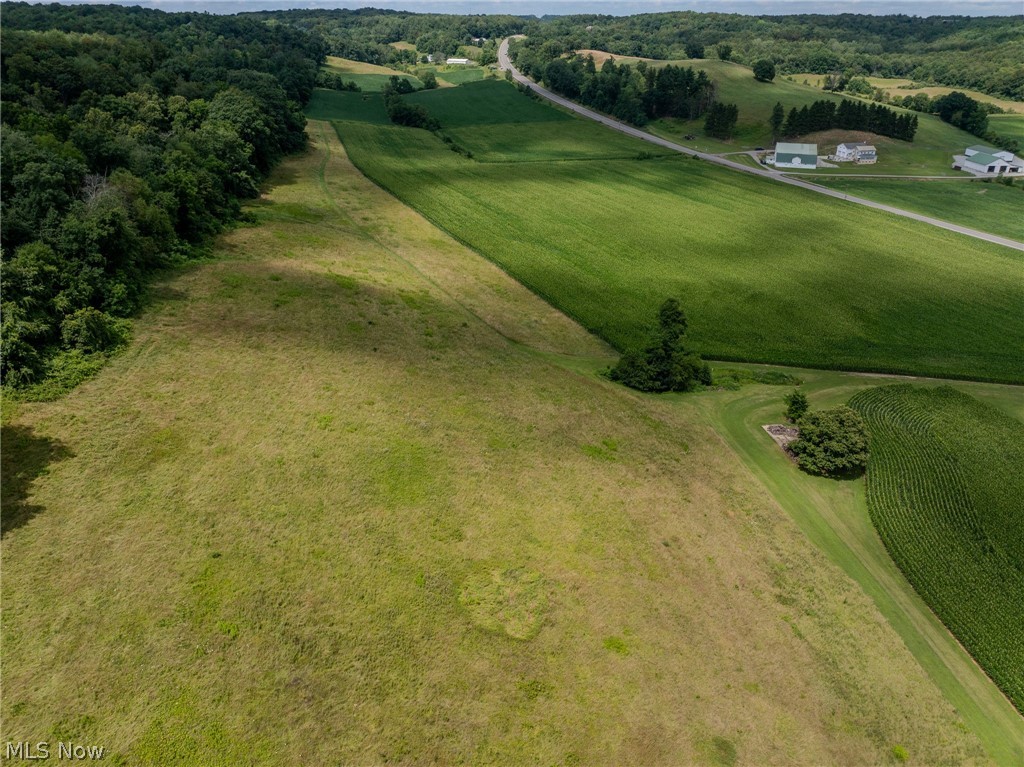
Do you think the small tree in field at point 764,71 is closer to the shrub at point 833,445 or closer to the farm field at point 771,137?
the farm field at point 771,137

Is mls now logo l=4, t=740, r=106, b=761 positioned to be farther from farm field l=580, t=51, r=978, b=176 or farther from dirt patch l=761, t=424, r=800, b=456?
farm field l=580, t=51, r=978, b=176

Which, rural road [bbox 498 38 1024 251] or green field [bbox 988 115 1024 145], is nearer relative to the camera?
rural road [bbox 498 38 1024 251]

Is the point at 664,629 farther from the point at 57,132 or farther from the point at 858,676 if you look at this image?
the point at 57,132

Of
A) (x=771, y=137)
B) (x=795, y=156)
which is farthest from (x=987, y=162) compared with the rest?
(x=771, y=137)

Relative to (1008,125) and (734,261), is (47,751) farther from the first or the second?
(1008,125)

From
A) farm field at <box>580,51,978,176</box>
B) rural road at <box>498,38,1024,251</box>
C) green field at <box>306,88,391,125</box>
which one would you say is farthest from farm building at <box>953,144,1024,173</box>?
green field at <box>306,88,391,125</box>

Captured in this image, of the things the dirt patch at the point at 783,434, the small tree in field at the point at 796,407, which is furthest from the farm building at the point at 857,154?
the dirt patch at the point at 783,434
